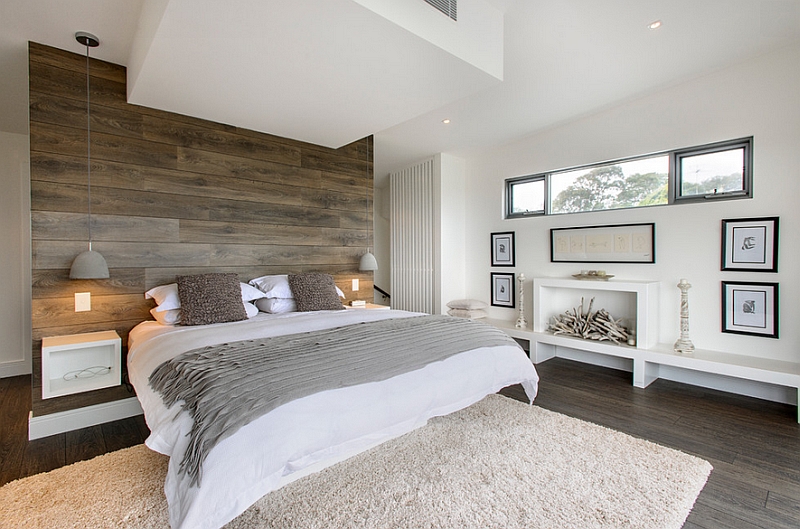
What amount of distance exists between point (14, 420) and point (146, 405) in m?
1.92

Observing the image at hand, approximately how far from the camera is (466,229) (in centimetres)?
550

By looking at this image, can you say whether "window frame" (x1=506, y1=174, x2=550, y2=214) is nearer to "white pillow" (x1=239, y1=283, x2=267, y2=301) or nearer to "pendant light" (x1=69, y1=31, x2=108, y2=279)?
"white pillow" (x1=239, y1=283, x2=267, y2=301)

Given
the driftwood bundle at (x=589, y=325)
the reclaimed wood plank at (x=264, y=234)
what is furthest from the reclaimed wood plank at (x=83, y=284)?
the driftwood bundle at (x=589, y=325)

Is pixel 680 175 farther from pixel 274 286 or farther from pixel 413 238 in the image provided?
pixel 274 286

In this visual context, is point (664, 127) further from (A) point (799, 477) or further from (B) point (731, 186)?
(A) point (799, 477)

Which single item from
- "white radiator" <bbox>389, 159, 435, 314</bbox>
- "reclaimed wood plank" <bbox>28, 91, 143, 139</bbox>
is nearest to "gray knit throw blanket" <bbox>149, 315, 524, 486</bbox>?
"reclaimed wood plank" <bbox>28, 91, 143, 139</bbox>

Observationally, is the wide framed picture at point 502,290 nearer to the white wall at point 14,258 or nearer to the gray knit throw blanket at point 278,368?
the gray knit throw blanket at point 278,368

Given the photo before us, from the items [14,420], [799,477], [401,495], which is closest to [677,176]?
[799,477]

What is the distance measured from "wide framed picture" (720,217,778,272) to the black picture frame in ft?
7.06

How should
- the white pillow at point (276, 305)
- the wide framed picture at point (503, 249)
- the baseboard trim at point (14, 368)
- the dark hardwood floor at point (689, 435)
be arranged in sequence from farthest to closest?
the wide framed picture at point (503, 249) → the baseboard trim at point (14, 368) → the white pillow at point (276, 305) → the dark hardwood floor at point (689, 435)

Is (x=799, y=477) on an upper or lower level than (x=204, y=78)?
lower

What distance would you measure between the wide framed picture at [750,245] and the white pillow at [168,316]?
14.5 ft

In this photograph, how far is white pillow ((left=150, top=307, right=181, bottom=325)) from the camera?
2.83m

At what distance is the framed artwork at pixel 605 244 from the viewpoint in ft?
12.1
